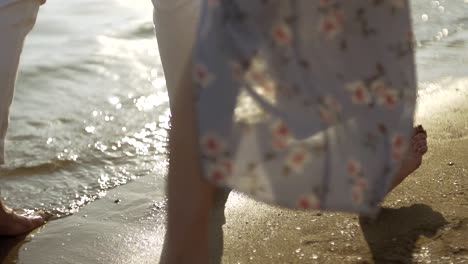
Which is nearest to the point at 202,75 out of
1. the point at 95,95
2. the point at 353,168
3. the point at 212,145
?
the point at 212,145

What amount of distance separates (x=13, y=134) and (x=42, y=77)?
797 mm

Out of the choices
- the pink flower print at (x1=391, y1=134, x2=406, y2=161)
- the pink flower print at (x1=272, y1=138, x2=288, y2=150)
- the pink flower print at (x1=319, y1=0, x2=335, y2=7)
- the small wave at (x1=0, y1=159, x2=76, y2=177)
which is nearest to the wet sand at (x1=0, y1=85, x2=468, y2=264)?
the small wave at (x1=0, y1=159, x2=76, y2=177)

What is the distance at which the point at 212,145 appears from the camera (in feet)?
4.87

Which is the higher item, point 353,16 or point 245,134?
point 353,16

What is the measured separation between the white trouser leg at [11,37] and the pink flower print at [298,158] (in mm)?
1167

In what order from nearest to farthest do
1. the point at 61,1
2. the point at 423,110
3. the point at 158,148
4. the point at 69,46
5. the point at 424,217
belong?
the point at 424,217 → the point at 158,148 → the point at 423,110 → the point at 69,46 → the point at 61,1

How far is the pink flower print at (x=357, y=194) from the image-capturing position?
61.6 inches

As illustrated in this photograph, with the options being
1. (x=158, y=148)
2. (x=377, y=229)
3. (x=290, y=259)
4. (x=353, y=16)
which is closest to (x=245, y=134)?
(x=353, y=16)

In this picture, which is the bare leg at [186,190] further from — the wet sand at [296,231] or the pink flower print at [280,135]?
the wet sand at [296,231]

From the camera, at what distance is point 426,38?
469 cm

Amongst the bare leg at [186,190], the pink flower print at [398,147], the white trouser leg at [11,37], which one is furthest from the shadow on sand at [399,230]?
the white trouser leg at [11,37]

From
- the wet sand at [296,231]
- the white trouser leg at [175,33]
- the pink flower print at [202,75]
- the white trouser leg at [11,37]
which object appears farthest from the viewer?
the white trouser leg at [11,37]

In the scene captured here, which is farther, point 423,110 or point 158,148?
point 423,110

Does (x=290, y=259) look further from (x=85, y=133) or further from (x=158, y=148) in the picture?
(x=85, y=133)
